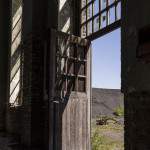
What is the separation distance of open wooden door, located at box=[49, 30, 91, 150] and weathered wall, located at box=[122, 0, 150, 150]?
240cm

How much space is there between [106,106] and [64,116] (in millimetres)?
13259

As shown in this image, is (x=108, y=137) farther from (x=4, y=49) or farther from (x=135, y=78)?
(x=135, y=78)

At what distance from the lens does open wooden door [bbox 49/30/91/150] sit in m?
6.11

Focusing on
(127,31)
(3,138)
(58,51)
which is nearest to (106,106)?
(3,138)

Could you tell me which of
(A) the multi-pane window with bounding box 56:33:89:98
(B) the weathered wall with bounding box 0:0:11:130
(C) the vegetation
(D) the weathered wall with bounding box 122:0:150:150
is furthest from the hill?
(D) the weathered wall with bounding box 122:0:150:150

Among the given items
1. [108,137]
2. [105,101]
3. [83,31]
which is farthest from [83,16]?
[105,101]

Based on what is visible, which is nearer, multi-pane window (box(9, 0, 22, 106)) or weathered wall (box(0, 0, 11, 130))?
multi-pane window (box(9, 0, 22, 106))

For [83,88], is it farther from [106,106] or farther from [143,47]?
[106,106]

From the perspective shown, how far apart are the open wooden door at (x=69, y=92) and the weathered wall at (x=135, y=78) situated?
240cm

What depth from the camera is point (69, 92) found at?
640 centimetres

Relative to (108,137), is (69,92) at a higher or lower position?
higher

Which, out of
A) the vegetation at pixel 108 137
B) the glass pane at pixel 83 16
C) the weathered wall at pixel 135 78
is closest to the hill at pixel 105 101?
the vegetation at pixel 108 137

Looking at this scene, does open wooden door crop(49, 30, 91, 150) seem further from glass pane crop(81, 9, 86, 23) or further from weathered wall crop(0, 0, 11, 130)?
weathered wall crop(0, 0, 11, 130)

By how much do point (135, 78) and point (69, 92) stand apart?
8.98 feet
